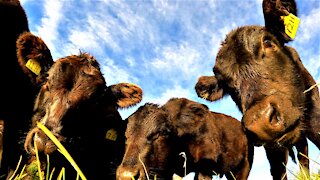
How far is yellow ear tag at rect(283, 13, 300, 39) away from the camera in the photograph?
5.03 m

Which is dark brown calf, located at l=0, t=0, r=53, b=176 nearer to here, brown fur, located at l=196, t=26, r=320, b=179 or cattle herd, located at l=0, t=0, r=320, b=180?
cattle herd, located at l=0, t=0, r=320, b=180

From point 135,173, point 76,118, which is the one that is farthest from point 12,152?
point 135,173

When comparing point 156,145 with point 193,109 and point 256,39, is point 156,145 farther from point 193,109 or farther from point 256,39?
point 256,39

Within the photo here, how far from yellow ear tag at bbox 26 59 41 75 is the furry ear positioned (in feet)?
12.6

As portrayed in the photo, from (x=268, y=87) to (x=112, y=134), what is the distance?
280 centimetres

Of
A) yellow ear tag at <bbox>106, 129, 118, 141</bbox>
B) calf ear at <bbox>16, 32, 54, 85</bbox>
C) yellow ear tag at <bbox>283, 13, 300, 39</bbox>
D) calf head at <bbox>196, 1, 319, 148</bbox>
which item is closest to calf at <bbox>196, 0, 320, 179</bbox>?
calf head at <bbox>196, 1, 319, 148</bbox>

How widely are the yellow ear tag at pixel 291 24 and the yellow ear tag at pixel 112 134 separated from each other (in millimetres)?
3163

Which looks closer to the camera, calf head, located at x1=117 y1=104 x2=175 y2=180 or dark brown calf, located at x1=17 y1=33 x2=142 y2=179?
dark brown calf, located at x1=17 y1=33 x2=142 y2=179

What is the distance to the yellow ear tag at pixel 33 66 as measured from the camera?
6.19 m

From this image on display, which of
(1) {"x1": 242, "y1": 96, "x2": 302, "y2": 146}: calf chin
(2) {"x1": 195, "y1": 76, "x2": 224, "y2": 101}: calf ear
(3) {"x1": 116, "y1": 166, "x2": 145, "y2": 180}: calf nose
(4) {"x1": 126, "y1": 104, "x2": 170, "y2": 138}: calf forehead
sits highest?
(2) {"x1": 195, "y1": 76, "x2": 224, "y2": 101}: calf ear

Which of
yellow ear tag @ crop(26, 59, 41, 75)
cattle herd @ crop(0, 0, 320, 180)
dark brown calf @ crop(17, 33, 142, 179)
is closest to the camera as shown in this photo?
cattle herd @ crop(0, 0, 320, 180)

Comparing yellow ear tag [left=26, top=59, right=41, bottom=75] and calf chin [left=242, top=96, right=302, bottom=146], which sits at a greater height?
yellow ear tag [left=26, top=59, right=41, bottom=75]

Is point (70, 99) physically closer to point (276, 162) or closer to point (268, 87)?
point (268, 87)

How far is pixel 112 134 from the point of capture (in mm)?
6090
